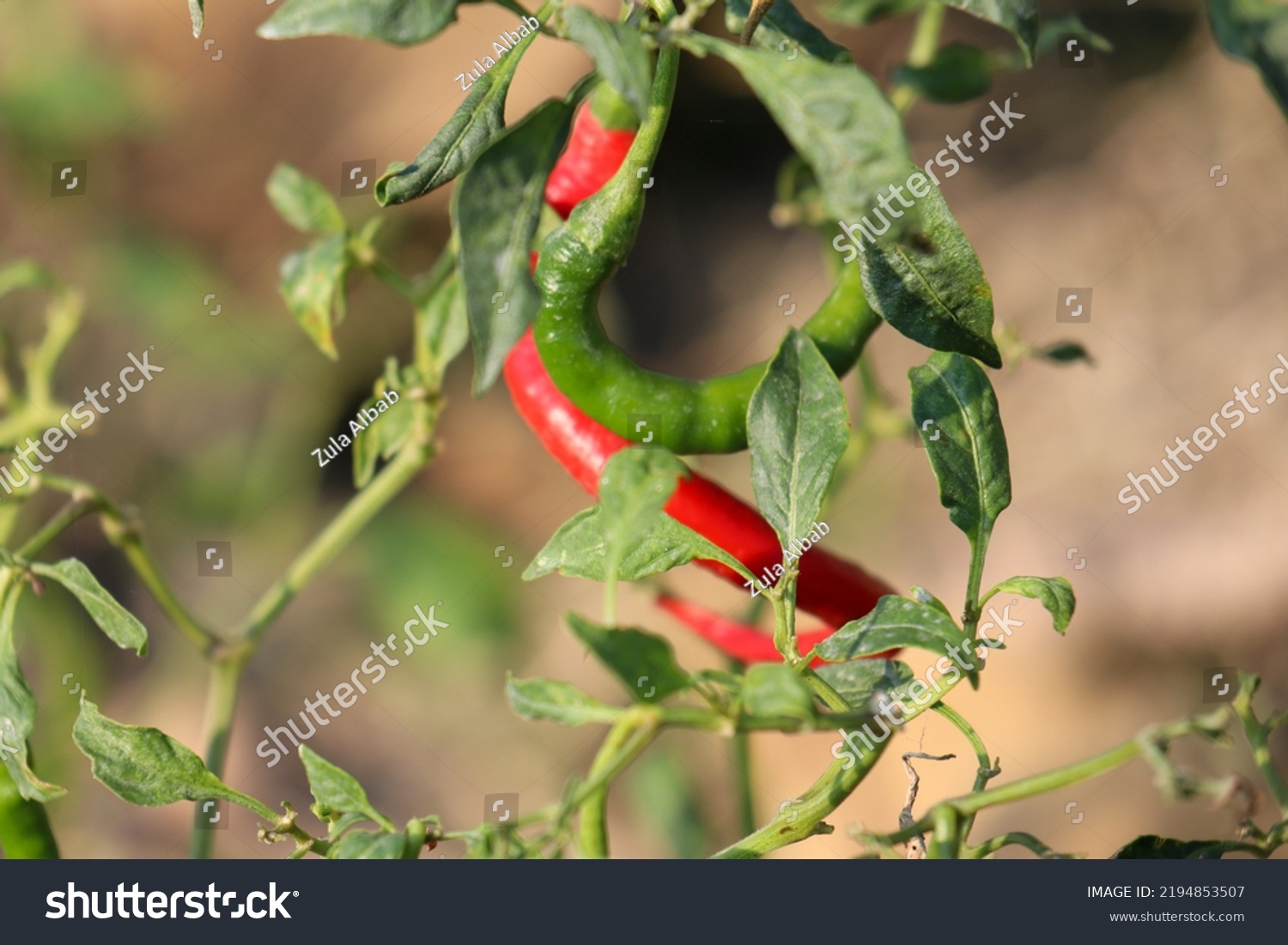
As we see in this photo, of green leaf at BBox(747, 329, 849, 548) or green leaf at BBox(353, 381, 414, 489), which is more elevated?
green leaf at BBox(353, 381, 414, 489)

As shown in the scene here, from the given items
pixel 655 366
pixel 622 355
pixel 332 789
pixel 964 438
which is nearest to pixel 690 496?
pixel 622 355

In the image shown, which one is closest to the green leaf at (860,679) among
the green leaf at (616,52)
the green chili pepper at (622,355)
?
the green chili pepper at (622,355)

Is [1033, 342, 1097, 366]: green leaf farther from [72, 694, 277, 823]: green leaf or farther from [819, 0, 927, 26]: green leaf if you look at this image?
[72, 694, 277, 823]: green leaf

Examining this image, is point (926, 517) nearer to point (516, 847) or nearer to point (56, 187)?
point (516, 847)

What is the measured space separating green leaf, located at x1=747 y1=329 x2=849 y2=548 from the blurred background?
1155mm

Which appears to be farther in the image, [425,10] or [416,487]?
[416,487]

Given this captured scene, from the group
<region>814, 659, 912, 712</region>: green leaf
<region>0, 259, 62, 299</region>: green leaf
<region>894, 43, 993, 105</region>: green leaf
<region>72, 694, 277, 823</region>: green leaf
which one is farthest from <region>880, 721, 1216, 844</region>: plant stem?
<region>0, 259, 62, 299</region>: green leaf

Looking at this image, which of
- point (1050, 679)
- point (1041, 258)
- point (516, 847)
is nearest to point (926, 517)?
point (1050, 679)

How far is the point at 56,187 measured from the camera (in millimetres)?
1942

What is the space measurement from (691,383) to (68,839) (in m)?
1.52

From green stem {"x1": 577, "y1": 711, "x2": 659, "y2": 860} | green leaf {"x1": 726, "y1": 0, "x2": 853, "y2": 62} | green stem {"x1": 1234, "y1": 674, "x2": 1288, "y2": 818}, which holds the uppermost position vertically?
green leaf {"x1": 726, "y1": 0, "x2": 853, "y2": 62}

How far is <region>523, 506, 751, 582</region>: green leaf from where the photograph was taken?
31.1 inches

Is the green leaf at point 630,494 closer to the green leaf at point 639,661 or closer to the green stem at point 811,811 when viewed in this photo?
the green leaf at point 639,661
